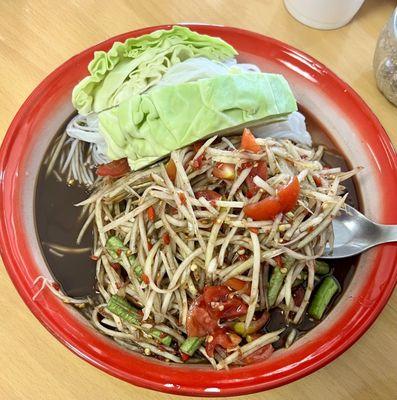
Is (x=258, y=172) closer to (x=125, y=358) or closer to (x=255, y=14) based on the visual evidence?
(x=125, y=358)

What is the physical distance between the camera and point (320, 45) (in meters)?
2.27

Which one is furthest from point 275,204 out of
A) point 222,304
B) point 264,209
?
point 222,304

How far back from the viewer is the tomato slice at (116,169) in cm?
181

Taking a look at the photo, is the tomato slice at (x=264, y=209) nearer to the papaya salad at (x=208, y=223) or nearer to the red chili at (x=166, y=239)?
the papaya salad at (x=208, y=223)

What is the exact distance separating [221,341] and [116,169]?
66 cm

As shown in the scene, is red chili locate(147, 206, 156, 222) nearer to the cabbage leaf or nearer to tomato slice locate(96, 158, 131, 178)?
tomato slice locate(96, 158, 131, 178)

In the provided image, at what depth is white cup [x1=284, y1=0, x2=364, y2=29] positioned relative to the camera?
2193mm

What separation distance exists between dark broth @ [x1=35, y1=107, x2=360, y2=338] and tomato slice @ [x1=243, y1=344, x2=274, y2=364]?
0.15ft

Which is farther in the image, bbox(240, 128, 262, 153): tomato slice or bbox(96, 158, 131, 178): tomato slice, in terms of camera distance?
bbox(96, 158, 131, 178): tomato slice

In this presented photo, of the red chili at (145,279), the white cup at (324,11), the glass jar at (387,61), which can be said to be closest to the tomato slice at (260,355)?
the red chili at (145,279)

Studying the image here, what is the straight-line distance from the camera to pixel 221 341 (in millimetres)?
1630

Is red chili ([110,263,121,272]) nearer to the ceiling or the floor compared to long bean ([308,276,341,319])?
nearer to the floor

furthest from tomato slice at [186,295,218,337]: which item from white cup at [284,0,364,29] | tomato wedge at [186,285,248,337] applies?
white cup at [284,0,364,29]

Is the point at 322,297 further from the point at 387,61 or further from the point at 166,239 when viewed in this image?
the point at 387,61
